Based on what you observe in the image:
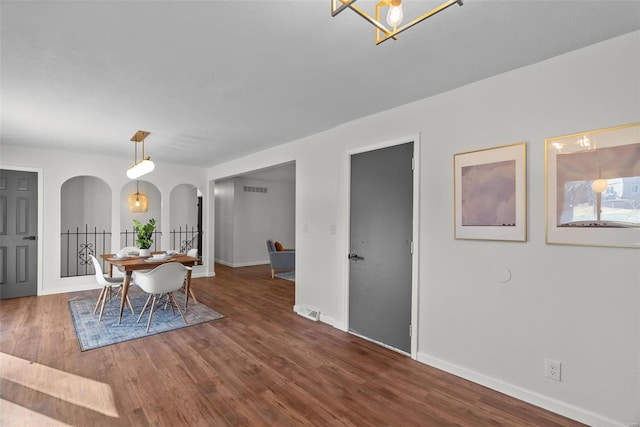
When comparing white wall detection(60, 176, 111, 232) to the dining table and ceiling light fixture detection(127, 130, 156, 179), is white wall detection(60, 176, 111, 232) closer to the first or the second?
the dining table

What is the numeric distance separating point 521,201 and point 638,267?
0.73m

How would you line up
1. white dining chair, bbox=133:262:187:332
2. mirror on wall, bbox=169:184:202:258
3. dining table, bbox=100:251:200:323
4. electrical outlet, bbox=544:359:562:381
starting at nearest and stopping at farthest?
1. electrical outlet, bbox=544:359:562:381
2. white dining chair, bbox=133:262:187:332
3. dining table, bbox=100:251:200:323
4. mirror on wall, bbox=169:184:202:258

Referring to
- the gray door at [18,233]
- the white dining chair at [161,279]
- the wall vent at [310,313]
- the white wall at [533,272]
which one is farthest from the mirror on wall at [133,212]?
the white wall at [533,272]

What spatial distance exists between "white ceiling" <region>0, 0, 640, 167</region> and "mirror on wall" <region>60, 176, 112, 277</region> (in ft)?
12.0

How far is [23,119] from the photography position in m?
3.60

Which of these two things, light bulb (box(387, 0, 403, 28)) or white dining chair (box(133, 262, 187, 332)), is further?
white dining chair (box(133, 262, 187, 332))

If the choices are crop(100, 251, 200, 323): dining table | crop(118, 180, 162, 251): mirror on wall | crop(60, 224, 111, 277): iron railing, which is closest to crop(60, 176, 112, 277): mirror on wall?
crop(60, 224, 111, 277): iron railing

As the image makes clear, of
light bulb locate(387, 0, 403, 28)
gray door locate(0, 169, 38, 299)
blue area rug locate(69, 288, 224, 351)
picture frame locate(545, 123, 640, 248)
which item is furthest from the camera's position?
gray door locate(0, 169, 38, 299)

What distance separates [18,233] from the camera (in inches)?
198

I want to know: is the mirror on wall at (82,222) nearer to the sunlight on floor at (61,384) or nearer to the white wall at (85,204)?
the white wall at (85,204)

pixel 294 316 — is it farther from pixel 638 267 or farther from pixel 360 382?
pixel 638 267

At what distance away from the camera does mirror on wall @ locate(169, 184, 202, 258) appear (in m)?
7.74

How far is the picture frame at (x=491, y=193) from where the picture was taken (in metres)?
2.31

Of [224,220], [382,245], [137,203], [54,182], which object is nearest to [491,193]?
[382,245]
